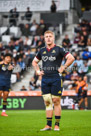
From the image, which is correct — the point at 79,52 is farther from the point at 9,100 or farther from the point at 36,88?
the point at 9,100

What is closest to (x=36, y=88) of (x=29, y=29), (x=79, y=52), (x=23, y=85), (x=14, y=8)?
(x=23, y=85)

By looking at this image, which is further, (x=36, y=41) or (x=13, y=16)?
(x=13, y=16)

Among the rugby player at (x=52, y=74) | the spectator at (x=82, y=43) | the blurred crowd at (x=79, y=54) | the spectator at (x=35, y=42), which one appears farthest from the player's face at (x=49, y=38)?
the spectator at (x=35, y=42)

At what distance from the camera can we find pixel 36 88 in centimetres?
2452

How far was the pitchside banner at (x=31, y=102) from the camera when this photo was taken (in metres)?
22.6

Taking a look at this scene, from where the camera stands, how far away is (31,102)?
2278cm

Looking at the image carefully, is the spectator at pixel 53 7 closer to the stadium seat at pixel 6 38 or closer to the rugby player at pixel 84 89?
the stadium seat at pixel 6 38

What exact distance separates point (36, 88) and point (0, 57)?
4129mm

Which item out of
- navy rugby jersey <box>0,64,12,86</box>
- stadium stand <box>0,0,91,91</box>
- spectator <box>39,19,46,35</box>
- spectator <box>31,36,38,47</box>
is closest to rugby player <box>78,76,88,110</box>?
stadium stand <box>0,0,91,91</box>

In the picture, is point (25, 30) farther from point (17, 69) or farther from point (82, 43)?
point (82, 43)

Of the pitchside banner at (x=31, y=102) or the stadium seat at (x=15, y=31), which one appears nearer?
the pitchside banner at (x=31, y=102)

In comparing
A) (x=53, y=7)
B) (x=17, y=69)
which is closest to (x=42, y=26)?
(x=53, y=7)

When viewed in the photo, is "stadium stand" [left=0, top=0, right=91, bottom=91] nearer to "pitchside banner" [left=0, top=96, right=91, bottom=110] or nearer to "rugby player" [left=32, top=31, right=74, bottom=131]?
"pitchside banner" [left=0, top=96, right=91, bottom=110]

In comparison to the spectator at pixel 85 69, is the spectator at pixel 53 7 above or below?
above
